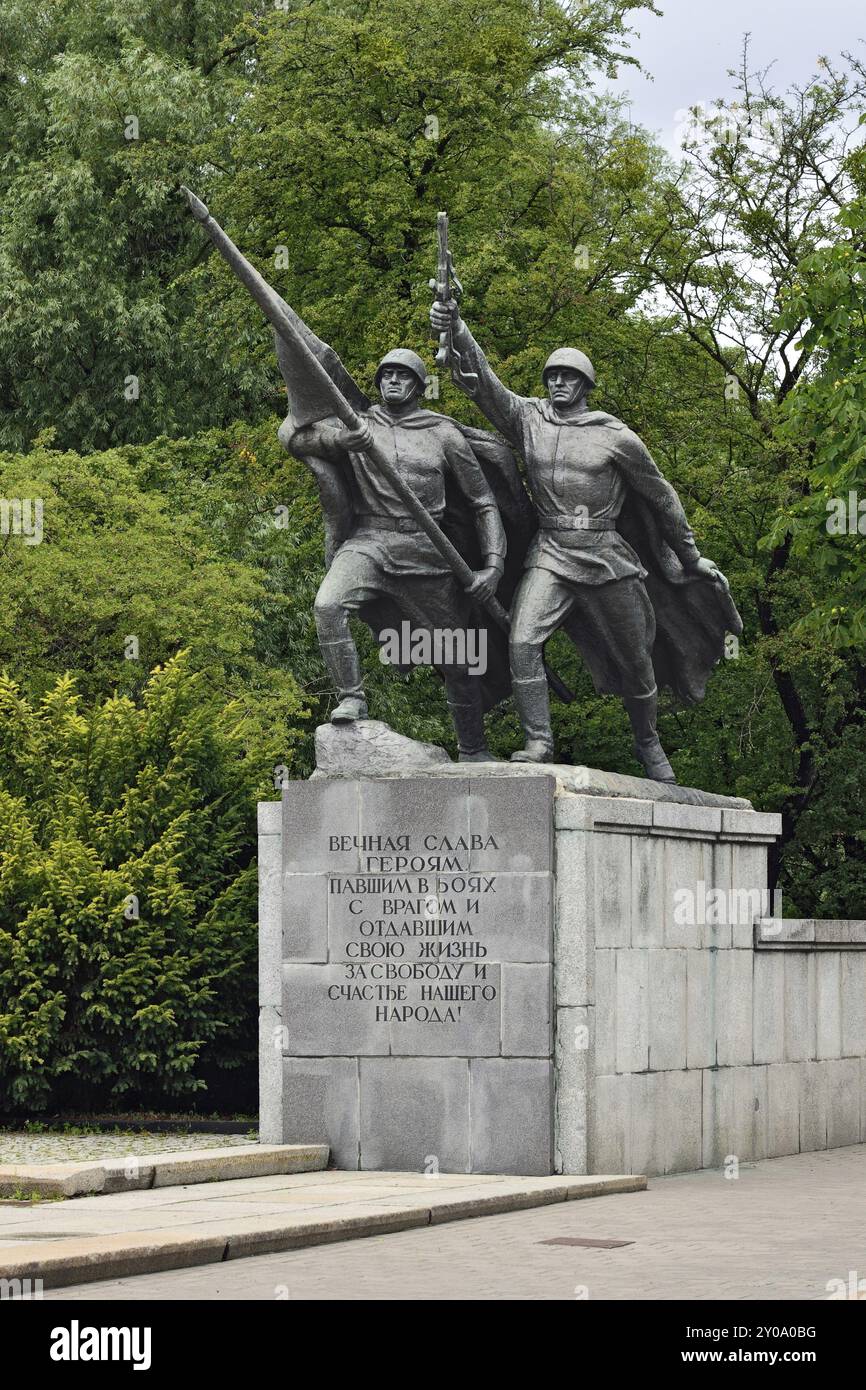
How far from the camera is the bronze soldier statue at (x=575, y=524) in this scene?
591 inches

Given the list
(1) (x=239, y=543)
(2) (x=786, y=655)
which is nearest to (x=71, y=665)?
(1) (x=239, y=543)

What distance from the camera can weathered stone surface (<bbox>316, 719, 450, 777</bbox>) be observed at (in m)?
14.4

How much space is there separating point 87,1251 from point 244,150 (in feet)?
70.1

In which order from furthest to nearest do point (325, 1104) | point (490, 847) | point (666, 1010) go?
point (666, 1010)
point (325, 1104)
point (490, 847)

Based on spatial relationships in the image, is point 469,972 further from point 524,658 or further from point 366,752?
point 524,658

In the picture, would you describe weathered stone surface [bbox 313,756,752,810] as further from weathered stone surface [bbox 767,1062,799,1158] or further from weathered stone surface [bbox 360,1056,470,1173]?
weathered stone surface [bbox 767,1062,799,1158]

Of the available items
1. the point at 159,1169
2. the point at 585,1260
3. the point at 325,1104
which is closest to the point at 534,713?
the point at 325,1104

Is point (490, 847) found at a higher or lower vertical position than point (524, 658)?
lower

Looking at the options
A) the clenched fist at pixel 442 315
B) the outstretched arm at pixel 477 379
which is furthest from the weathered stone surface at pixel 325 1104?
the clenched fist at pixel 442 315

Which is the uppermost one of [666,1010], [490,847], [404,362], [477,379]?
[404,362]

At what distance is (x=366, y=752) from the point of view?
14461 mm

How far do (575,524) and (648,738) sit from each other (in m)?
2.16

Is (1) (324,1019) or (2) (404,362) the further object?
(2) (404,362)

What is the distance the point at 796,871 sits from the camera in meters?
29.9
